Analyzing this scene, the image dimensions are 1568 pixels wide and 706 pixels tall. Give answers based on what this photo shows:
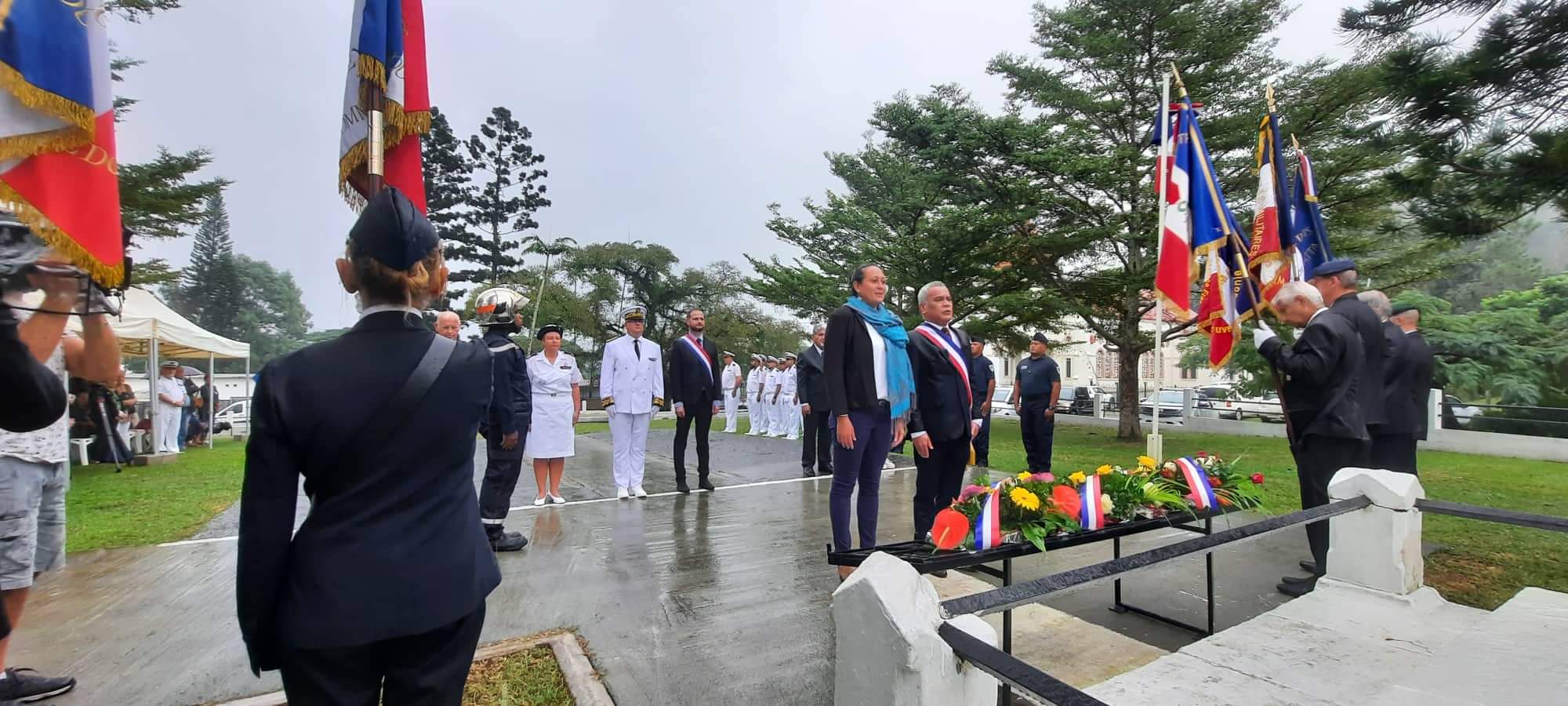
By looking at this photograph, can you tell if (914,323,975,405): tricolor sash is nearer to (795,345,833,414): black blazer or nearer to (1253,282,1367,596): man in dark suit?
(1253,282,1367,596): man in dark suit

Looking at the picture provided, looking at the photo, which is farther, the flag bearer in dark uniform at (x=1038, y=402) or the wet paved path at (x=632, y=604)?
the flag bearer in dark uniform at (x=1038, y=402)

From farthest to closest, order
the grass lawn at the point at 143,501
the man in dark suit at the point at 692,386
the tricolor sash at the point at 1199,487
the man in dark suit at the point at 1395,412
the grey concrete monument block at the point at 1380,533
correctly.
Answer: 1. the man in dark suit at the point at 692,386
2. the grass lawn at the point at 143,501
3. the man in dark suit at the point at 1395,412
4. the tricolor sash at the point at 1199,487
5. the grey concrete monument block at the point at 1380,533

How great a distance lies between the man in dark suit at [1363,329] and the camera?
4.12 metres

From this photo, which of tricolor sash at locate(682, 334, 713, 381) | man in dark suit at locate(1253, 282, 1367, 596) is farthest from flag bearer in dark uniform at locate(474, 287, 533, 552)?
man in dark suit at locate(1253, 282, 1367, 596)

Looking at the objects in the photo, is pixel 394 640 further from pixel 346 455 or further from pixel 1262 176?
pixel 1262 176

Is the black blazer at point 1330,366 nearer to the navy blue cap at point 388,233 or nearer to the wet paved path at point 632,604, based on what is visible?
the wet paved path at point 632,604

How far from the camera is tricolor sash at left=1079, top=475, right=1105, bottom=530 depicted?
3.15 metres

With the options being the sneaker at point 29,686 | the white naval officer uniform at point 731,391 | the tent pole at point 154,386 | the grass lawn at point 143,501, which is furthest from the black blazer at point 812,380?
the tent pole at point 154,386

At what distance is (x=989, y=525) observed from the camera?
2902 mm

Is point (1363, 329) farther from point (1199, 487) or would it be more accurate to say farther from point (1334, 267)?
point (1199, 487)

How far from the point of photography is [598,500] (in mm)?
6938

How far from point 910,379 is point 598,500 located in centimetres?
403

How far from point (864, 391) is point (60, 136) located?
363 cm

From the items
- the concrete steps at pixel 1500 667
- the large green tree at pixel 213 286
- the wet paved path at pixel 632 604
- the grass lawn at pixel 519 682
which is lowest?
the wet paved path at pixel 632 604
